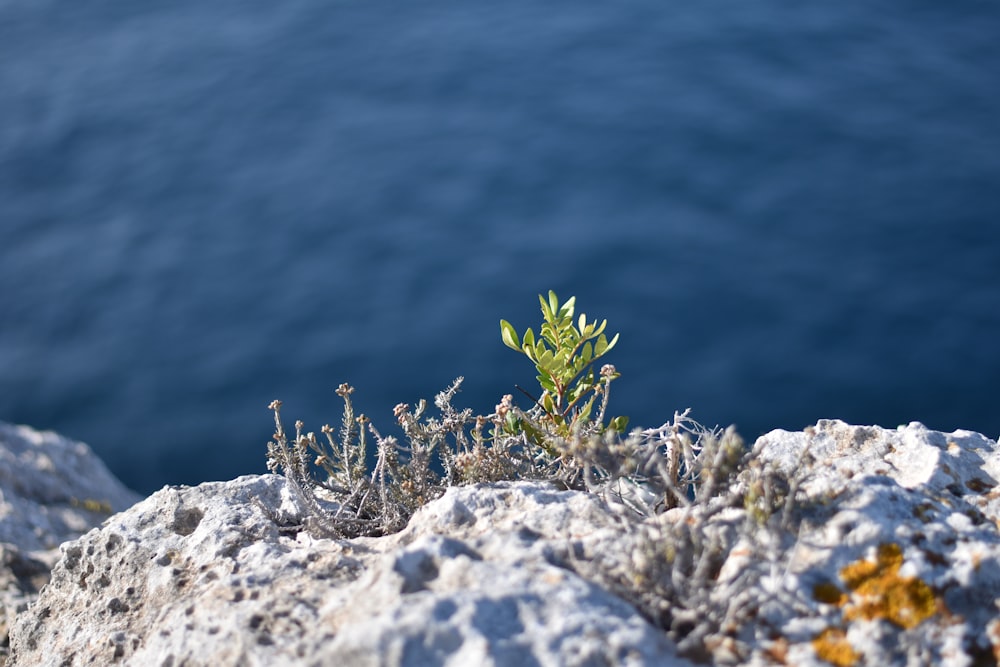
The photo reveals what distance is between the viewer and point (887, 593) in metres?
1.56

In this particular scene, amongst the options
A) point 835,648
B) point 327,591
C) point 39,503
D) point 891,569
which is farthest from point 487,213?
point 835,648

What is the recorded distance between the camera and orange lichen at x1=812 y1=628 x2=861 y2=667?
146cm

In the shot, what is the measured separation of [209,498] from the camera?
2.31 m

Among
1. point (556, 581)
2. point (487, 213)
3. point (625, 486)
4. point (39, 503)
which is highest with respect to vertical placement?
point (556, 581)

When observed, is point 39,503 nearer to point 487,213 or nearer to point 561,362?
point 561,362

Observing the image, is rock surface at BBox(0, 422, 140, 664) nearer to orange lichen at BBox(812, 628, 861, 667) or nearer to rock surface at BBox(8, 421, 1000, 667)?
rock surface at BBox(8, 421, 1000, 667)

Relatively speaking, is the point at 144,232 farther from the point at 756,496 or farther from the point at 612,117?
the point at 756,496

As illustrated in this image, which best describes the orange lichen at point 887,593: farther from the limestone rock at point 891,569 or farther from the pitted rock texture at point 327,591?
the pitted rock texture at point 327,591

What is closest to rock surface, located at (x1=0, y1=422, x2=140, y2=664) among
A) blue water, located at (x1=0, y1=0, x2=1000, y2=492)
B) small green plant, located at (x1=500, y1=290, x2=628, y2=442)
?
small green plant, located at (x1=500, y1=290, x2=628, y2=442)

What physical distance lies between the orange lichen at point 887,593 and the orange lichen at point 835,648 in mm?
40

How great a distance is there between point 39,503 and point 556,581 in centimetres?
348

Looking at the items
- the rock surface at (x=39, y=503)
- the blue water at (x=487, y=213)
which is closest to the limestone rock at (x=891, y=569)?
the rock surface at (x=39, y=503)

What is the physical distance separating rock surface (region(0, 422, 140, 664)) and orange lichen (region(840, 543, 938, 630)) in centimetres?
229

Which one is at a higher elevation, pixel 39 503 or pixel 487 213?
pixel 39 503
